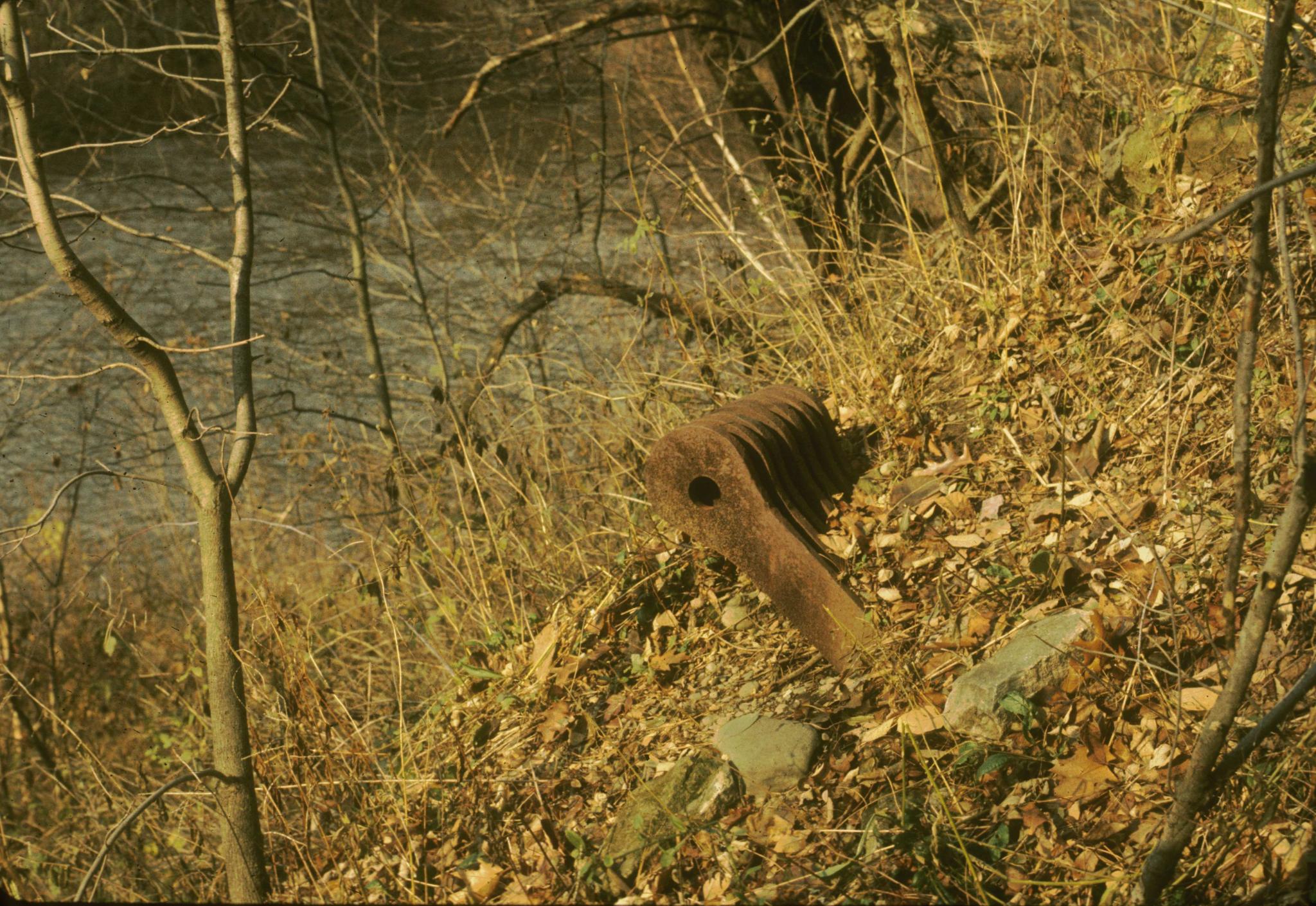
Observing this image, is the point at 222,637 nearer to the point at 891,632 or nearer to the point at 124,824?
the point at 124,824

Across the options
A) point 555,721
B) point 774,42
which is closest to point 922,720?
point 555,721

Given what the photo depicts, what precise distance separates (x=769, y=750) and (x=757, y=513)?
646mm

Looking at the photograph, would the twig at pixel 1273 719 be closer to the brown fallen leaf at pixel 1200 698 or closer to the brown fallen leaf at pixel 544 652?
the brown fallen leaf at pixel 1200 698

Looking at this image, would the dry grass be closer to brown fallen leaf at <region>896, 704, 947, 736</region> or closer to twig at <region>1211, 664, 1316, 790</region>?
brown fallen leaf at <region>896, 704, 947, 736</region>

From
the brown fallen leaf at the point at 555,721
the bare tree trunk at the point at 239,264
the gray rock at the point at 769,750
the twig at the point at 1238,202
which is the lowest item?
the brown fallen leaf at the point at 555,721

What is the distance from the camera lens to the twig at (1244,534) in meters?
1.78

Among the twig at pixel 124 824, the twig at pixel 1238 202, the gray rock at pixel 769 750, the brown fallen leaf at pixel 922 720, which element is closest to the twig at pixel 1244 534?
the twig at pixel 1238 202

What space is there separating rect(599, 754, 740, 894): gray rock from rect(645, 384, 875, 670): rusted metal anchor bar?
1.60 feet

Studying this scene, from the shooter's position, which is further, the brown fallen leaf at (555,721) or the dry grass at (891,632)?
the brown fallen leaf at (555,721)

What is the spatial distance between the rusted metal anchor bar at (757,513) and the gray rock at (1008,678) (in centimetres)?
34

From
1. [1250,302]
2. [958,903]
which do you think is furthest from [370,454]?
[1250,302]

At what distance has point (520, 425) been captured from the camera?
5.49 metres

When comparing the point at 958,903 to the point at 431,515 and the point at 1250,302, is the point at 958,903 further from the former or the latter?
the point at 431,515

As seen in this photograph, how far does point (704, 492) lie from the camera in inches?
124
